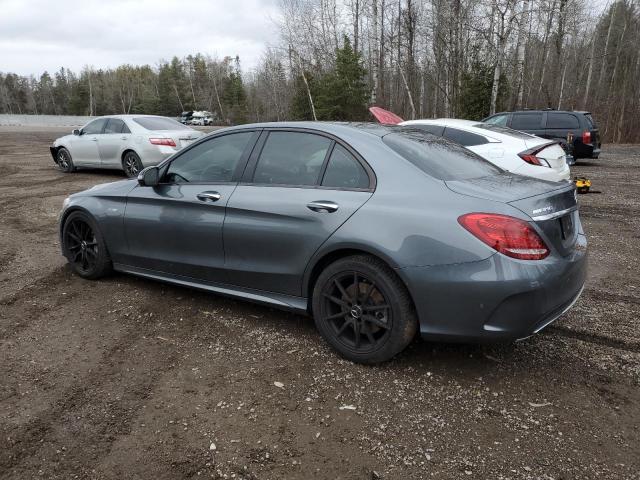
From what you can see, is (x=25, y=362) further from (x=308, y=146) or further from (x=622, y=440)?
(x=622, y=440)

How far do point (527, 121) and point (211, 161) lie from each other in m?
13.4

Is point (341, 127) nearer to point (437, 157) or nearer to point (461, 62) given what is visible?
point (437, 157)

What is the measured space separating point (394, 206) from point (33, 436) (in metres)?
2.35

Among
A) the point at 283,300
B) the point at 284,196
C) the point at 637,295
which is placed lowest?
the point at 637,295

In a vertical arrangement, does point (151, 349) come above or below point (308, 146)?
below

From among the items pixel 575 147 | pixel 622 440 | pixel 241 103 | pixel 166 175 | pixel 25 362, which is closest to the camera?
pixel 622 440

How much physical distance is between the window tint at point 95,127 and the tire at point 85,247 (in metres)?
8.36

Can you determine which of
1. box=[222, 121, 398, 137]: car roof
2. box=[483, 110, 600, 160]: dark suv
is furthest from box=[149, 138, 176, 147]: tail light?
box=[483, 110, 600, 160]: dark suv

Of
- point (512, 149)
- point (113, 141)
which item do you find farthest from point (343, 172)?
point (113, 141)

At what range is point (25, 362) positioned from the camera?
3.41 metres

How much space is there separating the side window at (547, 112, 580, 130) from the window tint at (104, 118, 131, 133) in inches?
469

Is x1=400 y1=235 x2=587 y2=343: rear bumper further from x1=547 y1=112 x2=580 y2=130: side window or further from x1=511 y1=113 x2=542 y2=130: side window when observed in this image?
x1=547 y1=112 x2=580 y2=130: side window

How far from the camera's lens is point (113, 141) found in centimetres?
1202

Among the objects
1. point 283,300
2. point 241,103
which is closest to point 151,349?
point 283,300
